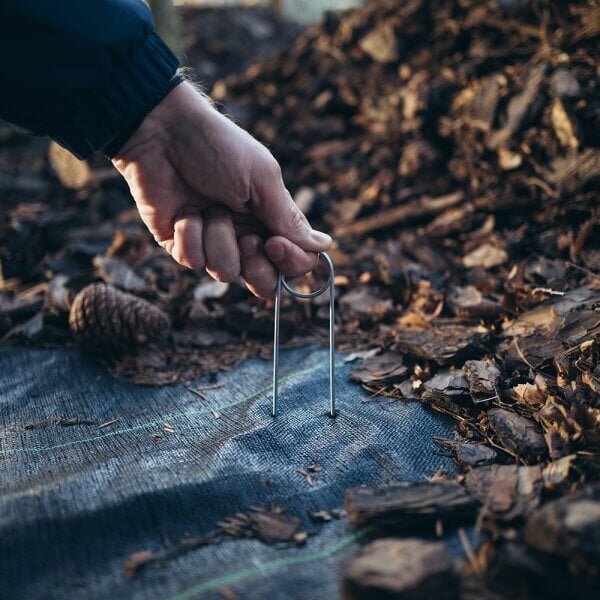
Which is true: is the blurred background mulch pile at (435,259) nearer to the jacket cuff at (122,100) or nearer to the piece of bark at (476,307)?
the piece of bark at (476,307)

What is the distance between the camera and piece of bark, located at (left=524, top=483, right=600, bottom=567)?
3.15 ft

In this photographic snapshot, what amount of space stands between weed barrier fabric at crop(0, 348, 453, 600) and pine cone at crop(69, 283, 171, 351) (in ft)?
0.38

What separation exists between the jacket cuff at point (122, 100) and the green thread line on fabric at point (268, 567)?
1455 millimetres

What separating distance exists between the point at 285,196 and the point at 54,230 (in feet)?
6.61

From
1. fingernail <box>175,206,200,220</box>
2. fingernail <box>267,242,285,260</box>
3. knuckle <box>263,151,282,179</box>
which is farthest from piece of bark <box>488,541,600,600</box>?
fingernail <box>175,206,200,220</box>

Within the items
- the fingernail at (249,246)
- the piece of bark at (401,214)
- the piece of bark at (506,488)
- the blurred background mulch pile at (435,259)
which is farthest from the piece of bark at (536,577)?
the piece of bark at (401,214)

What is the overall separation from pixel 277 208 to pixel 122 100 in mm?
657

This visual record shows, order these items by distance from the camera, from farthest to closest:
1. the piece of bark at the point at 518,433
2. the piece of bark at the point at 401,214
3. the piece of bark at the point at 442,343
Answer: the piece of bark at the point at 401,214 < the piece of bark at the point at 442,343 < the piece of bark at the point at 518,433

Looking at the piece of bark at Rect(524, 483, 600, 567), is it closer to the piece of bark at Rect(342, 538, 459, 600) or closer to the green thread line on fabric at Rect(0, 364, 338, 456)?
the piece of bark at Rect(342, 538, 459, 600)

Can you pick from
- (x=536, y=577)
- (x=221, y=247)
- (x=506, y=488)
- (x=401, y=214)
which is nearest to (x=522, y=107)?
(x=401, y=214)

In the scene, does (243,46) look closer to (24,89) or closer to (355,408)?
(24,89)

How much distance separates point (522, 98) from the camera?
2.77 m

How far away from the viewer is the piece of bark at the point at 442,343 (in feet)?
6.15

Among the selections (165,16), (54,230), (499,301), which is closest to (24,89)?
(54,230)
